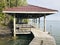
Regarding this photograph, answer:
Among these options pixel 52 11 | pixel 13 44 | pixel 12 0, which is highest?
pixel 12 0

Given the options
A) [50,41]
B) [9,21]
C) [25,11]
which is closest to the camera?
[50,41]

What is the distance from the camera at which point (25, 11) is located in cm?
1928

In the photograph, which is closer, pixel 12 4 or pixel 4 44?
pixel 4 44

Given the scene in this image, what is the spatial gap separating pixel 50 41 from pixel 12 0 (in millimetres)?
29008

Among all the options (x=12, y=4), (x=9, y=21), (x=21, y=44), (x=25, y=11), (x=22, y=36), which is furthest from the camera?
(x=12, y=4)

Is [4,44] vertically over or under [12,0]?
under

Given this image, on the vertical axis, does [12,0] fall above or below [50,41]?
above

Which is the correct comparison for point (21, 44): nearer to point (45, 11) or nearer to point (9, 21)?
point (45, 11)

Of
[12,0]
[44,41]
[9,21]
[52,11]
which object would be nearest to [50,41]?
[44,41]

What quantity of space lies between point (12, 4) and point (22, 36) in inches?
739

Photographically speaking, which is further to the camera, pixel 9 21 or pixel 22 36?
pixel 9 21

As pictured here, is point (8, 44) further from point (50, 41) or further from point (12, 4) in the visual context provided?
point (12, 4)

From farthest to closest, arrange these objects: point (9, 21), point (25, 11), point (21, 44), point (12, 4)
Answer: point (12, 4) → point (9, 21) → point (25, 11) → point (21, 44)

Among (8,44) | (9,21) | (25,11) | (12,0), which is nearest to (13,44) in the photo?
(8,44)
